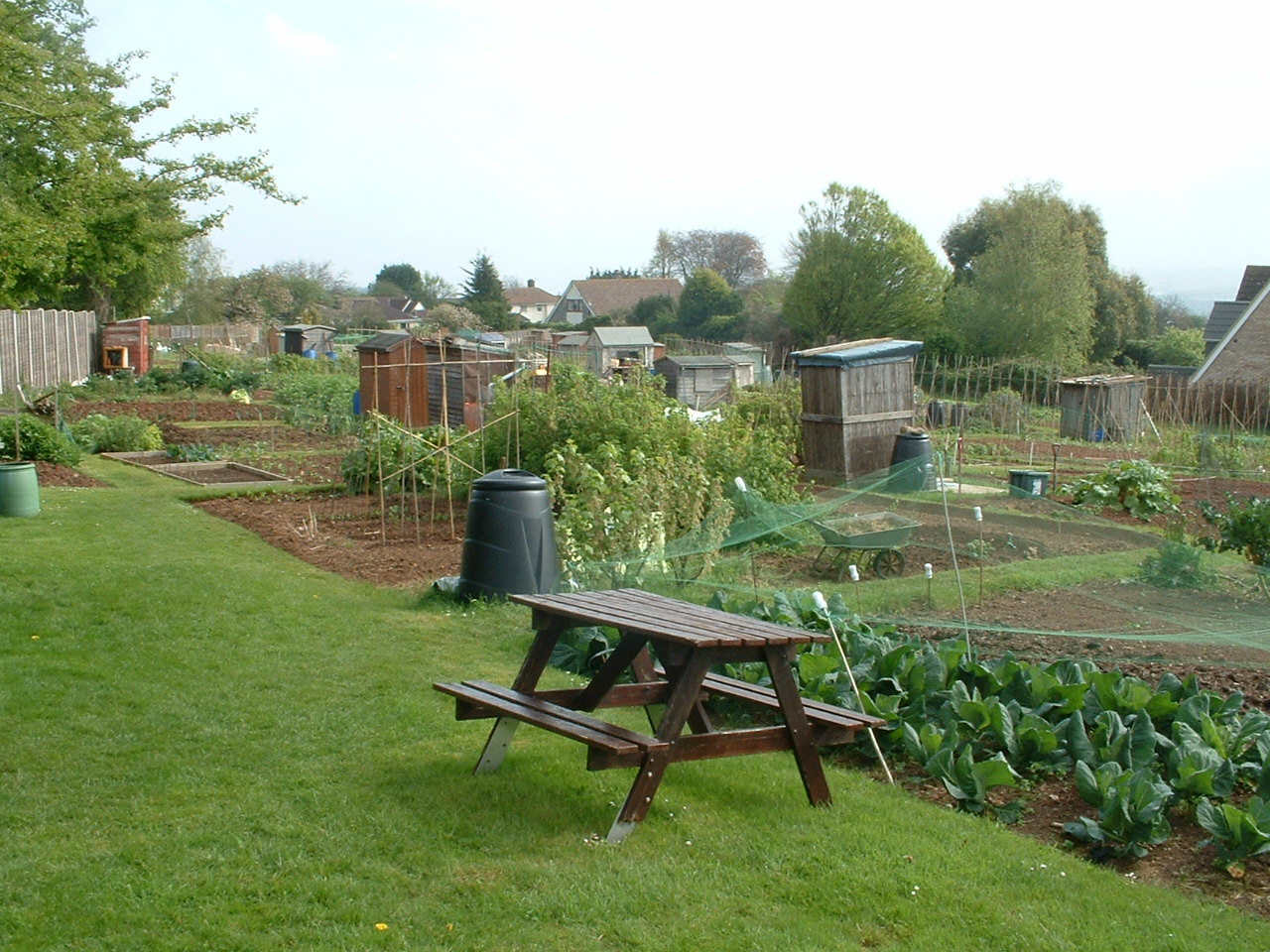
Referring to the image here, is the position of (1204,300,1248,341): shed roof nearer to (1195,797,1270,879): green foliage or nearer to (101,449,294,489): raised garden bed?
(101,449,294,489): raised garden bed

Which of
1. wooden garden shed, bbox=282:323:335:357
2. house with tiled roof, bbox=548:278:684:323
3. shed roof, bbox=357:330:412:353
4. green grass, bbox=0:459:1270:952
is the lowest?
green grass, bbox=0:459:1270:952

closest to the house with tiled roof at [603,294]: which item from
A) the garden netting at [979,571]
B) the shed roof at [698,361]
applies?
the shed roof at [698,361]

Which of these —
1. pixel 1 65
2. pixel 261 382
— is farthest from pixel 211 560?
Answer: pixel 261 382

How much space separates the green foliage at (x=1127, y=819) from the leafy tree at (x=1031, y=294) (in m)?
38.2

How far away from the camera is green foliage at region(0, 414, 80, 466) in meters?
15.0

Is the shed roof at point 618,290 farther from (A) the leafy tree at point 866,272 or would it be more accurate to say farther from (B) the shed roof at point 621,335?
(A) the leafy tree at point 866,272

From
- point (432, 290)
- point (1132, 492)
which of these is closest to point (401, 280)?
point (432, 290)

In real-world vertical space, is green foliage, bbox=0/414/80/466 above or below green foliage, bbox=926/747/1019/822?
above

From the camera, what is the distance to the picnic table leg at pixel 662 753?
4.29 meters

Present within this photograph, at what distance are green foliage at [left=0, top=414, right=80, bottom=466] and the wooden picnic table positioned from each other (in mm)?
12043

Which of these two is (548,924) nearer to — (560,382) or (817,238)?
(560,382)

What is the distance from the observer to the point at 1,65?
995cm

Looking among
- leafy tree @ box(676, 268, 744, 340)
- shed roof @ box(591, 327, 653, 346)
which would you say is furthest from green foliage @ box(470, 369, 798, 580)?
leafy tree @ box(676, 268, 744, 340)

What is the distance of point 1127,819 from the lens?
4.27 metres
